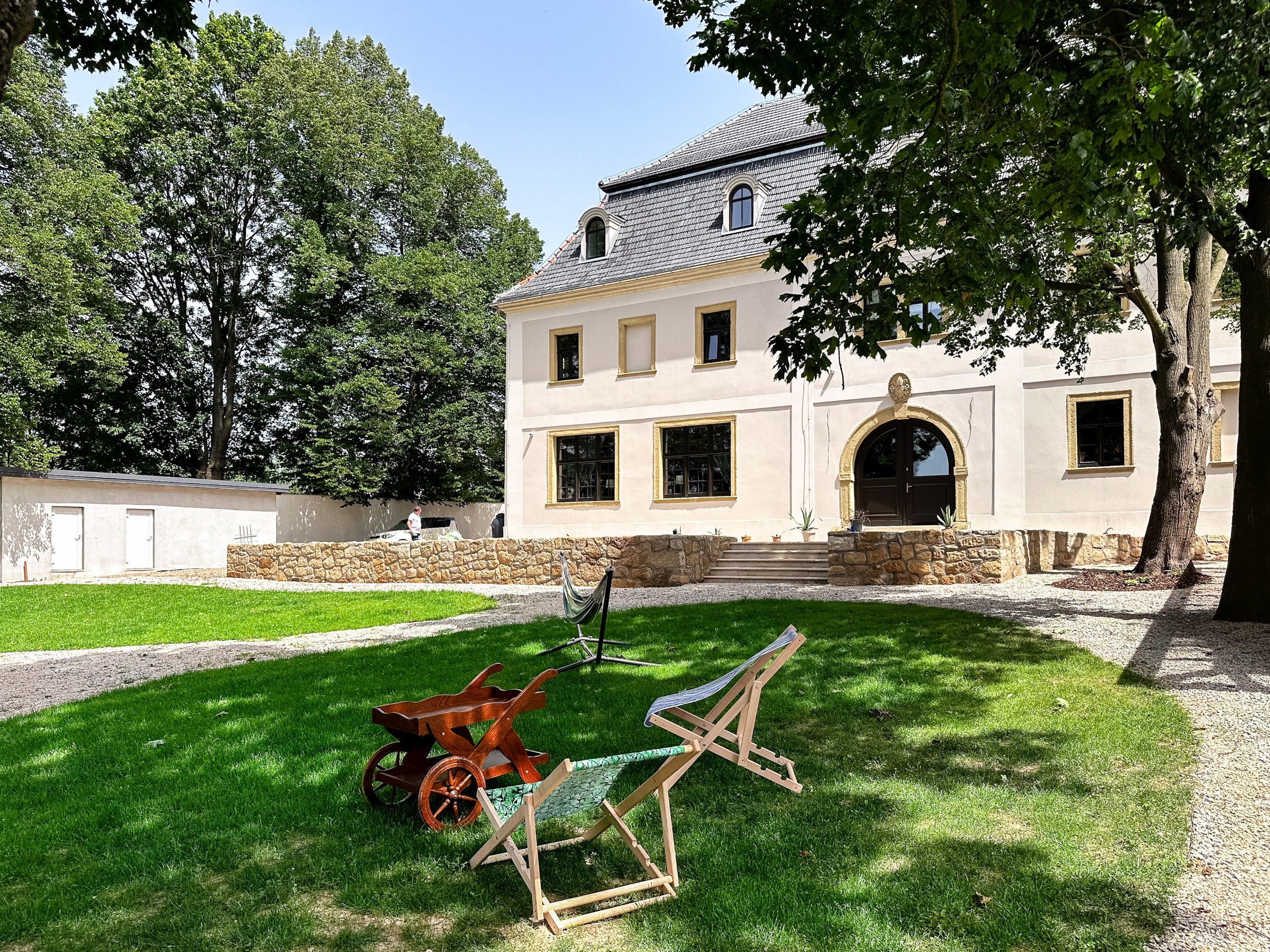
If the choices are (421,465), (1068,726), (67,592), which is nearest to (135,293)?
(421,465)

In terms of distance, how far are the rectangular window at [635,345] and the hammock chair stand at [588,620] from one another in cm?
1428

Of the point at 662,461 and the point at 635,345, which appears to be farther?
the point at 635,345

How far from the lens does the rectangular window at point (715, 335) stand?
69.0ft

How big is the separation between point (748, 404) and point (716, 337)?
2040mm

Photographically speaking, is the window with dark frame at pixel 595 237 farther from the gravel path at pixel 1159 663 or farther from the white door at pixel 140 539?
the white door at pixel 140 539

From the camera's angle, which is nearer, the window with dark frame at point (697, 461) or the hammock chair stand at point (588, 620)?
the hammock chair stand at point (588, 620)

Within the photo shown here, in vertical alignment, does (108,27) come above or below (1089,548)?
above

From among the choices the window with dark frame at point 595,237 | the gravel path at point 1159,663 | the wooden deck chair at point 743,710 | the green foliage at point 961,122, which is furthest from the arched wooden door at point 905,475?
the wooden deck chair at point 743,710

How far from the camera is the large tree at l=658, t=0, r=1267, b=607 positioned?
18.7 feet

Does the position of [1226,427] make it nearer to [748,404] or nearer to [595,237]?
[748,404]

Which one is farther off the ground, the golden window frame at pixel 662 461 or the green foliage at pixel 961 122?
the green foliage at pixel 961 122

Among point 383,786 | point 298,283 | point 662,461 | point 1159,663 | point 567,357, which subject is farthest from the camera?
point 298,283

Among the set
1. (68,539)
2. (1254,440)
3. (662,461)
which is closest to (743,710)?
(1254,440)

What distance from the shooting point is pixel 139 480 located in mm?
23953
